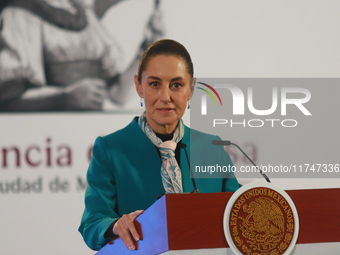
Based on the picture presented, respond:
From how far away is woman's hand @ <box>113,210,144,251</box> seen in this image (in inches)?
46.8

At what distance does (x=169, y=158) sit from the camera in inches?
70.7

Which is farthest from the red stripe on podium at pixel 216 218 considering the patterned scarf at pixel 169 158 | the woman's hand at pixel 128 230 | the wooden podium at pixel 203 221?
the patterned scarf at pixel 169 158

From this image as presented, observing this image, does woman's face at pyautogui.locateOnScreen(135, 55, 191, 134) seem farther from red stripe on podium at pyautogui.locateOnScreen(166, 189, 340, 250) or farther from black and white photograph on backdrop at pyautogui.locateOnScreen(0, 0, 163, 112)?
black and white photograph on backdrop at pyautogui.locateOnScreen(0, 0, 163, 112)

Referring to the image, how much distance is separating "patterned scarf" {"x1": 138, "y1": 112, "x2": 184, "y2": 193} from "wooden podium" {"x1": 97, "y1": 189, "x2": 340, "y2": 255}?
563 millimetres

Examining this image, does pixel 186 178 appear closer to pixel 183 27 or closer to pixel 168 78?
pixel 168 78

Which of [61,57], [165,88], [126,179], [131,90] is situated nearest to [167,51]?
[165,88]

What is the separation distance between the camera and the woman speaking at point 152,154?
175 cm

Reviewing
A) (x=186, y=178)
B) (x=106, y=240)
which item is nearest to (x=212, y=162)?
(x=186, y=178)

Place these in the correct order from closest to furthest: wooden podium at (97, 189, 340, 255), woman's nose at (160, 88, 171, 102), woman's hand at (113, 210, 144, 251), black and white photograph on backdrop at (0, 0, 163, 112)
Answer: wooden podium at (97, 189, 340, 255), woman's hand at (113, 210, 144, 251), woman's nose at (160, 88, 171, 102), black and white photograph on backdrop at (0, 0, 163, 112)

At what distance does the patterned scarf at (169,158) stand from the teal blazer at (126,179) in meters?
0.03

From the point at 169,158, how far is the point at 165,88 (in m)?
0.29

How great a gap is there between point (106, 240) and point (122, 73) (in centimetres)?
184

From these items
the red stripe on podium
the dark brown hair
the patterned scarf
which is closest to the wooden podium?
the red stripe on podium

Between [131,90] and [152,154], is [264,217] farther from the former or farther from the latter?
[131,90]
